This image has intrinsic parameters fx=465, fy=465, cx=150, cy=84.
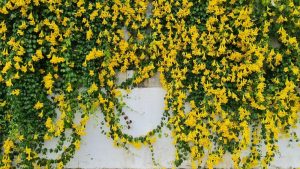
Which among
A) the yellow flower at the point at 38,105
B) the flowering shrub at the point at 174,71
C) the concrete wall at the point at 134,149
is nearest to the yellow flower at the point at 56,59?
the flowering shrub at the point at 174,71

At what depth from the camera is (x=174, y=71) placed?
4.53m

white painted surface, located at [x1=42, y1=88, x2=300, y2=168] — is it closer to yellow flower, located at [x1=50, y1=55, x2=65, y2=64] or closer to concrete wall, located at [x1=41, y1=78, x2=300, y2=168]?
concrete wall, located at [x1=41, y1=78, x2=300, y2=168]

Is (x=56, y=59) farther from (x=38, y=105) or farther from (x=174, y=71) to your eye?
(x=174, y=71)

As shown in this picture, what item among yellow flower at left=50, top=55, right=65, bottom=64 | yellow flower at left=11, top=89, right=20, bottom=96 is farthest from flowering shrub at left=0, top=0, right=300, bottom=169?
yellow flower at left=11, top=89, right=20, bottom=96

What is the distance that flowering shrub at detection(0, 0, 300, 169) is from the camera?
174 inches

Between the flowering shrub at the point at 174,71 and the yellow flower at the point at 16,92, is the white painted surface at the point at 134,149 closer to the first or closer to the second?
the flowering shrub at the point at 174,71

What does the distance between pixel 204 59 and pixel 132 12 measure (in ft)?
2.75

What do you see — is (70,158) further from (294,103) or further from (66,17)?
(294,103)

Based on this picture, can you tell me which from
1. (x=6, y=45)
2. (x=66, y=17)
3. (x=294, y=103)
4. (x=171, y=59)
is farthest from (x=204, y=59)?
(x=6, y=45)

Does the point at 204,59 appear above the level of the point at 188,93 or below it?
above

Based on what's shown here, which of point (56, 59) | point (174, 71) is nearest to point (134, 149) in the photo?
point (174, 71)

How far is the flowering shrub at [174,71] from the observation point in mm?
4414

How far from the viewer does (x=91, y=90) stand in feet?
14.5

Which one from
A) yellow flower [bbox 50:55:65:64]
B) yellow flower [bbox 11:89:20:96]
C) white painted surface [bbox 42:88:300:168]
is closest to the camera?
yellow flower [bbox 11:89:20:96]
